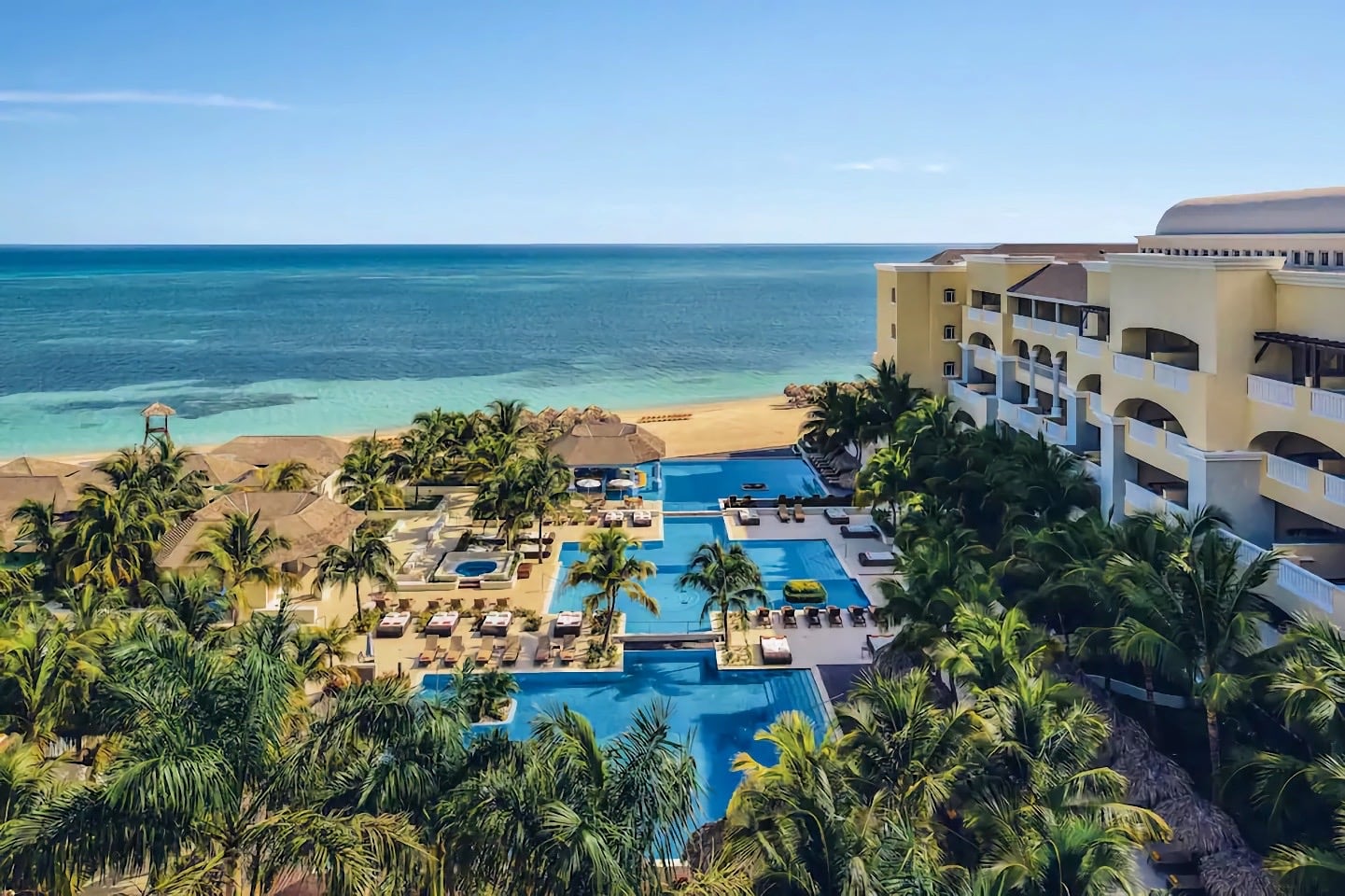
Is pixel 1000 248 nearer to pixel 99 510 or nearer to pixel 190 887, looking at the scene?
pixel 99 510

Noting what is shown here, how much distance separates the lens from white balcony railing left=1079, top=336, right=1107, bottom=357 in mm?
31252

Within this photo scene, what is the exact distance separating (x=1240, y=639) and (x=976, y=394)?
24.9m

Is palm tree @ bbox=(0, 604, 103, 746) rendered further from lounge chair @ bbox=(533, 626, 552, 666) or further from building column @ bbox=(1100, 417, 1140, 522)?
building column @ bbox=(1100, 417, 1140, 522)

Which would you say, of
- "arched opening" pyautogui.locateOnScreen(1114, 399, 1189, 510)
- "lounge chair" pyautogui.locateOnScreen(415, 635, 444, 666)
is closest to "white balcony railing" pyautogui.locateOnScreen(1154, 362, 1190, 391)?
"arched opening" pyautogui.locateOnScreen(1114, 399, 1189, 510)

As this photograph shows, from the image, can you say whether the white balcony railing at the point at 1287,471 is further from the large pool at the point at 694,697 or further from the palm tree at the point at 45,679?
the palm tree at the point at 45,679

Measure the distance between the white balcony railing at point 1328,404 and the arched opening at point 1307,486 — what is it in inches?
36.3

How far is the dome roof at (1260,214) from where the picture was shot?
89.2 ft

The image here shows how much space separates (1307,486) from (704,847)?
1476cm

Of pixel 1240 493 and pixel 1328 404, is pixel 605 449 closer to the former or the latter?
pixel 1240 493

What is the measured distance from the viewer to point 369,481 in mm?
39719

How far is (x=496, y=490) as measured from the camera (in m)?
35.2

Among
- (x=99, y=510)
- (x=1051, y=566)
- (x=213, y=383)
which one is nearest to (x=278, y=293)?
(x=213, y=383)

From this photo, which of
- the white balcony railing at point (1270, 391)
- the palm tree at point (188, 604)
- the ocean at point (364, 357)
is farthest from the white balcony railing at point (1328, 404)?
the ocean at point (364, 357)

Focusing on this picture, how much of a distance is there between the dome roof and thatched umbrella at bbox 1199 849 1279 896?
17.1 metres
